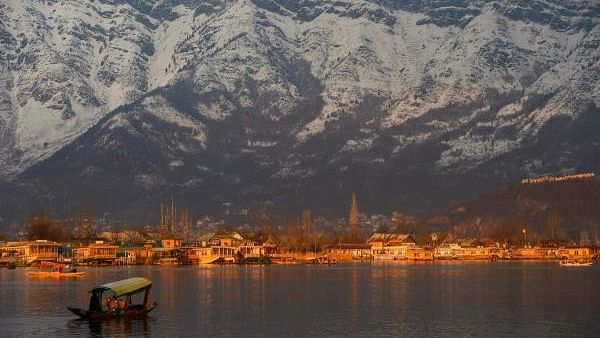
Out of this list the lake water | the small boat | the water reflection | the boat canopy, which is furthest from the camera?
the boat canopy

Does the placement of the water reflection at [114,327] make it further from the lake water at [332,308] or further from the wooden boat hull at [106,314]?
the wooden boat hull at [106,314]

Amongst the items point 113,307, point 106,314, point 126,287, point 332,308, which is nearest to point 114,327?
point 106,314

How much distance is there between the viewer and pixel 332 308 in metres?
125

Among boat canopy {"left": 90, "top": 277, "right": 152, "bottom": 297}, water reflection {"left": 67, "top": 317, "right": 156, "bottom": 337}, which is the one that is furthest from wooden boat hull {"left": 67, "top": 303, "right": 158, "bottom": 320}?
boat canopy {"left": 90, "top": 277, "right": 152, "bottom": 297}

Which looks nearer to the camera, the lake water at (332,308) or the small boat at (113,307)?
the lake water at (332,308)

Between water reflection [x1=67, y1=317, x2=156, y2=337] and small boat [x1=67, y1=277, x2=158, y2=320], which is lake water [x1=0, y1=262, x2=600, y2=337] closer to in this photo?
water reflection [x1=67, y1=317, x2=156, y2=337]

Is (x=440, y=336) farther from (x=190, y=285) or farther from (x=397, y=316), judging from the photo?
(x=190, y=285)

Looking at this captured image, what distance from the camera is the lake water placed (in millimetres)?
106312

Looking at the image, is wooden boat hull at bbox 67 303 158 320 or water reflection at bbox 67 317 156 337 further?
wooden boat hull at bbox 67 303 158 320

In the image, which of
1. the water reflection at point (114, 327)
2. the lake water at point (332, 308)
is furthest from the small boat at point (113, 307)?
the lake water at point (332, 308)

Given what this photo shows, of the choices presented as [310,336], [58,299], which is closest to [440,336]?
[310,336]

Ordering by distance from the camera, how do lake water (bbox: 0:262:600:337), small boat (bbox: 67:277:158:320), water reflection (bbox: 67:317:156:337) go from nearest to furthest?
water reflection (bbox: 67:317:156:337)
lake water (bbox: 0:262:600:337)
small boat (bbox: 67:277:158:320)

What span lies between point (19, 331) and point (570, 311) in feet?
149

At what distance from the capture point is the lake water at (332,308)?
106312 millimetres
